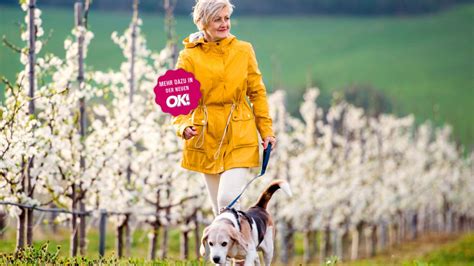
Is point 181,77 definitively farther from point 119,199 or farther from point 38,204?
point 119,199

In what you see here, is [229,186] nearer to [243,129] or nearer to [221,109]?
[243,129]

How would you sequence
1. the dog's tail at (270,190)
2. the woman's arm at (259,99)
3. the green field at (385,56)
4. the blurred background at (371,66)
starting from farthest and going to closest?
the green field at (385,56)
the blurred background at (371,66)
the dog's tail at (270,190)
the woman's arm at (259,99)

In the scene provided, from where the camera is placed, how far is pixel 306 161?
83.9 feet

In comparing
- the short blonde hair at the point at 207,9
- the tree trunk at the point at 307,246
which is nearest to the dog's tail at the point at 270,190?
the short blonde hair at the point at 207,9

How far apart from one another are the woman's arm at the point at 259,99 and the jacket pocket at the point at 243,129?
4.9 inches

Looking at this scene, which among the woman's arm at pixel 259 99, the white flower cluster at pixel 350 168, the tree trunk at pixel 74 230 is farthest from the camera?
the white flower cluster at pixel 350 168

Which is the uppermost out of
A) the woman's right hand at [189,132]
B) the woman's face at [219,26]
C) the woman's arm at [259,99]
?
the woman's face at [219,26]

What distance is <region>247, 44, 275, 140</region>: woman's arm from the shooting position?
6.61 meters

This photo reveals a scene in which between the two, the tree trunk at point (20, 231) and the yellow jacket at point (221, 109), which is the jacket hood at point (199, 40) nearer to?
the yellow jacket at point (221, 109)

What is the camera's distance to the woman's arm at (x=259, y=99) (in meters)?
6.61

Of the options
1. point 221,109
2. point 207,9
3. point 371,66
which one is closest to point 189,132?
point 221,109

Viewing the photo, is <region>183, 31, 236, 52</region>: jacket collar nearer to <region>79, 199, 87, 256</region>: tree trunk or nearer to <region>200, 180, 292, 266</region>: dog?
<region>200, 180, 292, 266</region>: dog

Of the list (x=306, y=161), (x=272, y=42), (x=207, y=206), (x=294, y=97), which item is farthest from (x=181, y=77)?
(x=272, y=42)

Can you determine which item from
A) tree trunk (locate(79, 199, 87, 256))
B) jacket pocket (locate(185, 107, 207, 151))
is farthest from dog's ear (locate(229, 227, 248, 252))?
tree trunk (locate(79, 199, 87, 256))
